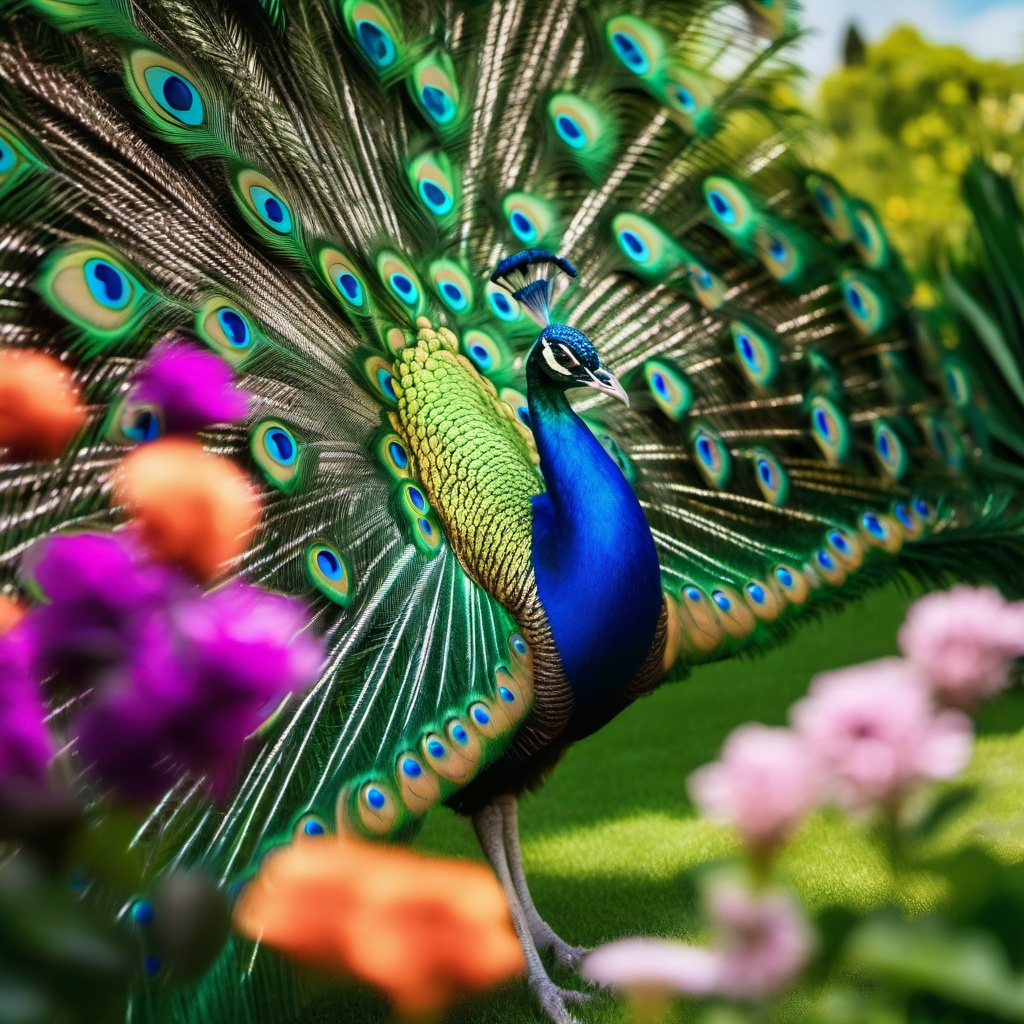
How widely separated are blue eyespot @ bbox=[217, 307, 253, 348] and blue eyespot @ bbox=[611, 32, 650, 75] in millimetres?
1407

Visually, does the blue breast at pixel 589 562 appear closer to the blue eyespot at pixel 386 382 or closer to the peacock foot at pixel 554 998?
the blue eyespot at pixel 386 382

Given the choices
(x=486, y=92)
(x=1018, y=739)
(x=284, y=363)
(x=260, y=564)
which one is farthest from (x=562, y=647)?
(x=1018, y=739)

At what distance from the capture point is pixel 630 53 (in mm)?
3209

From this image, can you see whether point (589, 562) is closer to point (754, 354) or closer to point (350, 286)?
point (350, 286)

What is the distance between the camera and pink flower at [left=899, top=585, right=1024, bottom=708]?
0.63 m

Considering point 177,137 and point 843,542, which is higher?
point 177,137

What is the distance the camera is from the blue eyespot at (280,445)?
7.38ft

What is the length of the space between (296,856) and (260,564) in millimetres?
1607

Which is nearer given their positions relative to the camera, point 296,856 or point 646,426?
point 296,856

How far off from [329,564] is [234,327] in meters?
0.45

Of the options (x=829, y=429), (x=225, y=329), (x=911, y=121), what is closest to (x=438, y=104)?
(x=225, y=329)

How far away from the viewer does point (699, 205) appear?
322cm

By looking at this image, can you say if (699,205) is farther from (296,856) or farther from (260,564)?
(296,856)

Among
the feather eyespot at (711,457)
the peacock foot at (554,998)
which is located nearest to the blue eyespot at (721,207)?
the feather eyespot at (711,457)
